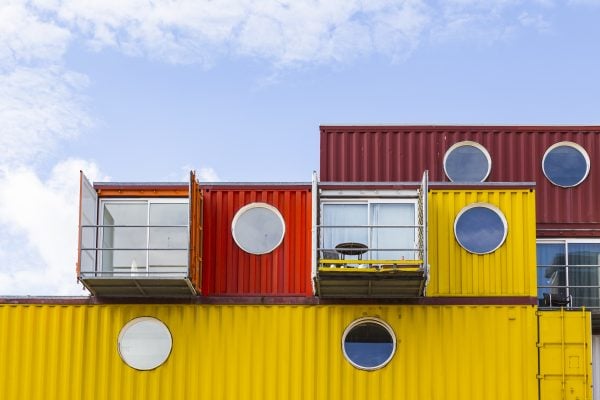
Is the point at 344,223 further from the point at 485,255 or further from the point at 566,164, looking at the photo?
the point at 566,164

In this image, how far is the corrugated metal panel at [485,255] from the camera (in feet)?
81.0

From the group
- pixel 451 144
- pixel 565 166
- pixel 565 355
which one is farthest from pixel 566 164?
pixel 565 355

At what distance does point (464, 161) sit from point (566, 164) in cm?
283

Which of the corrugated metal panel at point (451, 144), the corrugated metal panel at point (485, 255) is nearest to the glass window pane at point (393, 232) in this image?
the corrugated metal panel at point (485, 255)

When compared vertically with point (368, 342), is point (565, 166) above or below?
above

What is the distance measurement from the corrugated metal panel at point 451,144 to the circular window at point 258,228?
17.1ft

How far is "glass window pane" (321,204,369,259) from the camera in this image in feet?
80.7

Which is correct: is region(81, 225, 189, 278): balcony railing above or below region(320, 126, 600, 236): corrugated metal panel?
below

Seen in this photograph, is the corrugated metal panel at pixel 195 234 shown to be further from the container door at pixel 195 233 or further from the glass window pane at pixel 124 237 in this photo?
the glass window pane at pixel 124 237

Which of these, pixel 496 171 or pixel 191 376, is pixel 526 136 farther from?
pixel 191 376

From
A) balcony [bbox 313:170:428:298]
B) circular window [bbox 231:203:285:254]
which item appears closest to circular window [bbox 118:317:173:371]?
circular window [bbox 231:203:285:254]

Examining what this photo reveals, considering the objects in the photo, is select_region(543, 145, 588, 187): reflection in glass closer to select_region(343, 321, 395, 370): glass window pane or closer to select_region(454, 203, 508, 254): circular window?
select_region(454, 203, 508, 254): circular window

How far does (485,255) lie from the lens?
24.8m

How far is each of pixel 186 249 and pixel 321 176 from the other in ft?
23.1
